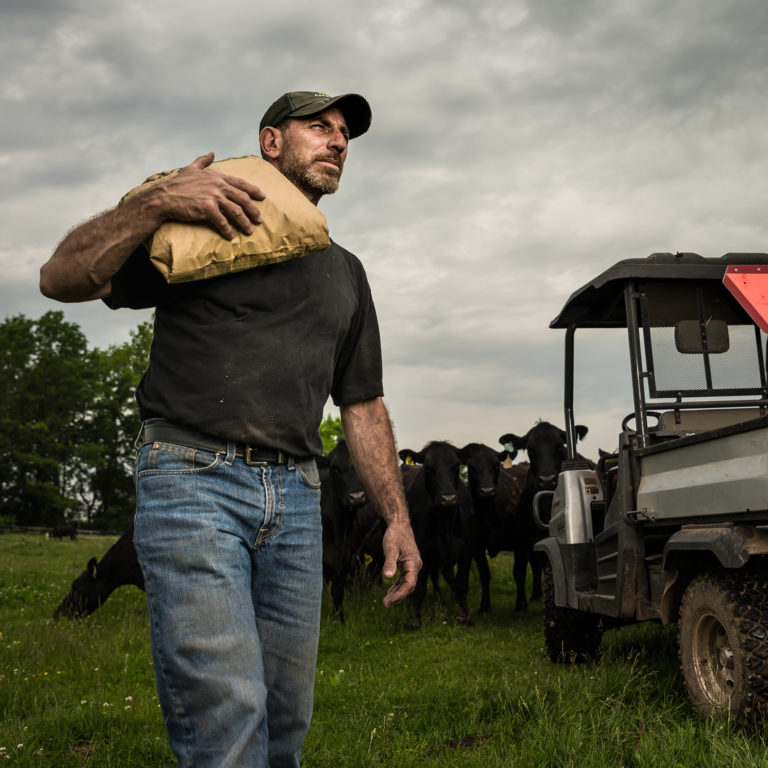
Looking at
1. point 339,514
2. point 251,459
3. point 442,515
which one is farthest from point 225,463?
→ point 339,514

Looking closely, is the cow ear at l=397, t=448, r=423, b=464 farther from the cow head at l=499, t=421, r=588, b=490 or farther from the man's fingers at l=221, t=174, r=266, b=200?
the man's fingers at l=221, t=174, r=266, b=200

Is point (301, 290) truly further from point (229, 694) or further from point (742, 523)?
point (742, 523)

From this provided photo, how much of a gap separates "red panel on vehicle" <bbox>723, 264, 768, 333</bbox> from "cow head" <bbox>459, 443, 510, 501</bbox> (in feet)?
19.0

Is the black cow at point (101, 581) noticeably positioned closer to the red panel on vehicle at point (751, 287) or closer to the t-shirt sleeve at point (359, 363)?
the red panel on vehicle at point (751, 287)

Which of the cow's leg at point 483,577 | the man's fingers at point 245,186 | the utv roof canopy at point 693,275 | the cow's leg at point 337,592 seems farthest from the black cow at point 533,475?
the man's fingers at point 245,186

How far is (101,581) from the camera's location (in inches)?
393

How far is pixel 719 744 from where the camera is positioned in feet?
12.4

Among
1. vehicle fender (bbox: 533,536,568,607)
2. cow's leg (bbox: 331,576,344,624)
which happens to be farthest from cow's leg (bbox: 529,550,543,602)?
vehicle fender (bbox: 533,536,568,607)

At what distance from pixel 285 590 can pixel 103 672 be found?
4.50 m

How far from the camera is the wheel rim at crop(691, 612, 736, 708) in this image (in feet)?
14.6

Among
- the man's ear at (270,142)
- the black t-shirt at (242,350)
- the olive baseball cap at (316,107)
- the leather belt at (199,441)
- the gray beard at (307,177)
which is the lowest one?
the leather belt at (199,441)

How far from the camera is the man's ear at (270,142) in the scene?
9.76 ft

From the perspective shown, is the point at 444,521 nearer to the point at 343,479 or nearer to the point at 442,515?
the point at 442,515

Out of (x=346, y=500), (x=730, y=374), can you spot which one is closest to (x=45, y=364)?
(x=346, y=500)
